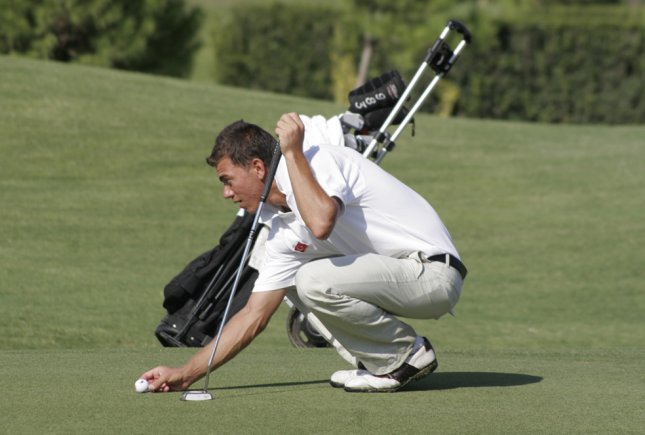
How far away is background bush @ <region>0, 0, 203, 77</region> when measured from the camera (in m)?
18.0

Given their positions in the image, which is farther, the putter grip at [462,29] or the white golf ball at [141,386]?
the putter grip at [462,29]

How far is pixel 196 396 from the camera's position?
5.01 metres

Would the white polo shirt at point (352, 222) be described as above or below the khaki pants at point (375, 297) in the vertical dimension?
above

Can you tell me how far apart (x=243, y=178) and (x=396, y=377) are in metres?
1.06

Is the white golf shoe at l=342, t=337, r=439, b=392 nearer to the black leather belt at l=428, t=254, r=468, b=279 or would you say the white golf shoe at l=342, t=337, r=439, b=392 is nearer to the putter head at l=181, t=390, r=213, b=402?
the black leather belt at l=428, t=254, r=468, b=279

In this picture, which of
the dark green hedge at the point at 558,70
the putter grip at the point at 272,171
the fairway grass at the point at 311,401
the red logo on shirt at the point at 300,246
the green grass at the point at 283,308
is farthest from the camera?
the dark green hedge at the point at 558,70

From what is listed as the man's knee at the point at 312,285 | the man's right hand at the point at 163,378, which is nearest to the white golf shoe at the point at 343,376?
the man's knee at the point at 312,285

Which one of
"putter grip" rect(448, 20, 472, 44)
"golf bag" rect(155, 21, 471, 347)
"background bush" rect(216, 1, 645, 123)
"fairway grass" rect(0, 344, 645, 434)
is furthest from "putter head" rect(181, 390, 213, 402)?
"background bush" rect(216, 1, 645, 123)

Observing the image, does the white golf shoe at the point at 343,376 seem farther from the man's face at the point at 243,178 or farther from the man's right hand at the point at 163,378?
the man's face at the point at 243,178

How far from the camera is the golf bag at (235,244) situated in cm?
785

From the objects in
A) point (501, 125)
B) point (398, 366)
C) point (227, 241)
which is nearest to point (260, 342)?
point (227, 241)

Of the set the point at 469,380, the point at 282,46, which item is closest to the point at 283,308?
the point at 469,380

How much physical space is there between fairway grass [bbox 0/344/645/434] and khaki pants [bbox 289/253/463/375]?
0.21 metres

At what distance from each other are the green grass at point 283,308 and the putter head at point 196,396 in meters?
0.05
